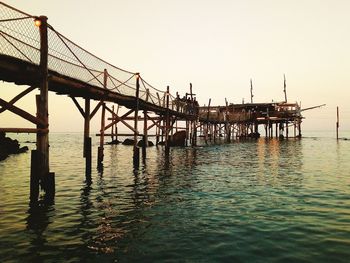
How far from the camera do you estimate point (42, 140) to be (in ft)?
32.5

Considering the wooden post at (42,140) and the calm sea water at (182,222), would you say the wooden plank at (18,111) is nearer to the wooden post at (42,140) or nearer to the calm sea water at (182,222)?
the wooden post at (42,140)

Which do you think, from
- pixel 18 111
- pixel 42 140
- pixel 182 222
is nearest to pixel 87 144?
pixel 42 140

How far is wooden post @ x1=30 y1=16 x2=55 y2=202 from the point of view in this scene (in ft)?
31.9

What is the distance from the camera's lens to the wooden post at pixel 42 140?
9.73m

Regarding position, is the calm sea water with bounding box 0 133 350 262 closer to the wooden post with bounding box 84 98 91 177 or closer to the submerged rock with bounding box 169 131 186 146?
the wooden post with bounding box 84 98 91 177

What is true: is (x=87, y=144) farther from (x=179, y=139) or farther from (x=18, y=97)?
(x=179, y=139)

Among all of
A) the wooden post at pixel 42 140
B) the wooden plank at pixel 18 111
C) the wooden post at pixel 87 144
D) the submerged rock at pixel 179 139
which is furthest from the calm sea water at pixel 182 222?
the submerged rock at pixel 179 139

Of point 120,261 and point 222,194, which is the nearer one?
point 120,261

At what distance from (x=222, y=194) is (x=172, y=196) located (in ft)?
6.28

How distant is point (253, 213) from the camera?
351 inches

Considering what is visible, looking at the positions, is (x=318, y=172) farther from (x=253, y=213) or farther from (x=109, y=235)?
(x=109, y=235)

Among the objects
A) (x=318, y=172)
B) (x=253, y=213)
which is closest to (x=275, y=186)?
(x=253, y=213)

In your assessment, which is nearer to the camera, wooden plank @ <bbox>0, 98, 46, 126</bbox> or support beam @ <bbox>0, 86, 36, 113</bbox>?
wooden plank @ <bbox>0, 98, 46, 126</bbox>

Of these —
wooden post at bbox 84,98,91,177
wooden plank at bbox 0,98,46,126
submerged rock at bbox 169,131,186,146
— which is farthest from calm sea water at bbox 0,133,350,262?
submerged rock at bbox 169,131,186,146
